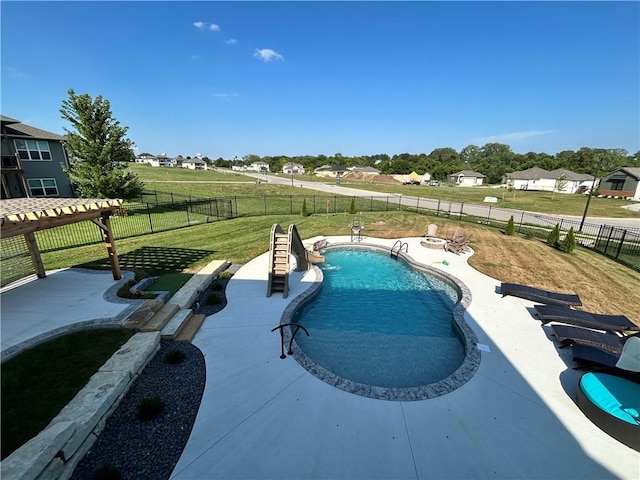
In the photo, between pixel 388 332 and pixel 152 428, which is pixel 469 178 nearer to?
pixel 388 332

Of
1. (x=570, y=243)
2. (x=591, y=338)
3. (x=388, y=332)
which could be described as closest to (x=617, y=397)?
(x=591, y=338)

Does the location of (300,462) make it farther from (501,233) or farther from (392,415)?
(501,233)

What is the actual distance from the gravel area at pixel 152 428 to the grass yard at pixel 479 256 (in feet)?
18.8

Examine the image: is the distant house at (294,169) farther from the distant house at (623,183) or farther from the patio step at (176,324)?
the patio step at (176,324)

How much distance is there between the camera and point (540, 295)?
871 centimetres

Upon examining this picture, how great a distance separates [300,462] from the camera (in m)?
3.86

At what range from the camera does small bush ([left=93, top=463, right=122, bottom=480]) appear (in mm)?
3459

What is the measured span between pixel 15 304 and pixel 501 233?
862 inches

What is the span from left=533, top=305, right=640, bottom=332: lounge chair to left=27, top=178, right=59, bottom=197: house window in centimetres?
3161

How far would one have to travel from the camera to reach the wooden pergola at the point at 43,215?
5.82 meters

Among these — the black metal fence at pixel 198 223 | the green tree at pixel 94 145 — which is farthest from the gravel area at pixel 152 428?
the green tree at pixel 94 145

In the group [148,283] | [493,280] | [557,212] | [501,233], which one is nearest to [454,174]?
[557,212]

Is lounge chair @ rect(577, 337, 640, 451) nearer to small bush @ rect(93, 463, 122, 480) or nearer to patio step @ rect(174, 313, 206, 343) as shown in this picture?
small bush @ rect(93, 463, 122, 480)

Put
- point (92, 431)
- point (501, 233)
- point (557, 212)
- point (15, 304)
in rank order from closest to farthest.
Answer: point (92, 431) → point (15, 304) → point (501, 233) → point (557, 212)
